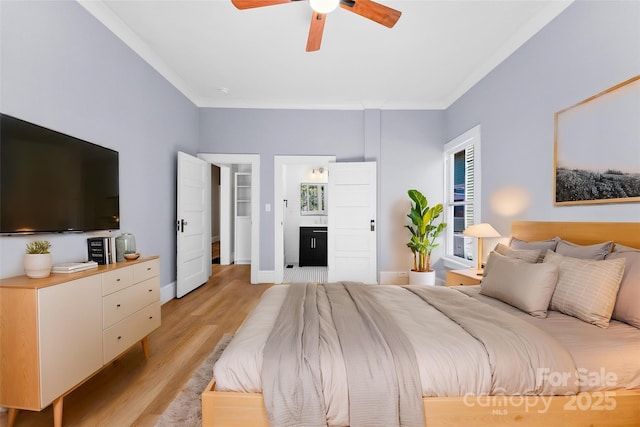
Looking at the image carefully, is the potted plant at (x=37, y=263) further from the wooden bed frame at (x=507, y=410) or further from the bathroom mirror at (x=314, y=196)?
the bathroom mirror at (x=314, y=196)

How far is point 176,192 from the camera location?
3.94 metres

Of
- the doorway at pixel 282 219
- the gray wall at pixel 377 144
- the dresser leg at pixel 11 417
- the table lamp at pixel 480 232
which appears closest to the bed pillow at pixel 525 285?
the table lamp at pixel 480 232

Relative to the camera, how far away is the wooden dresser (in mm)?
1461

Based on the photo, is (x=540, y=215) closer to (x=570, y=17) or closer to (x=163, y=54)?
(x=570, y=17)

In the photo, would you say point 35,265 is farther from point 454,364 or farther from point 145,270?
point 454,364

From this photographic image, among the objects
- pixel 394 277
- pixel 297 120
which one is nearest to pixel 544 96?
pixel 394 277

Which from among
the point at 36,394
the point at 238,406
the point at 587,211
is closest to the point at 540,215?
the point at 587,211

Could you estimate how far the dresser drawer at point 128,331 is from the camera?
1.93 metres

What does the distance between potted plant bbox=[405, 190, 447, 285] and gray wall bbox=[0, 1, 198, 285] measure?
10.8 feet

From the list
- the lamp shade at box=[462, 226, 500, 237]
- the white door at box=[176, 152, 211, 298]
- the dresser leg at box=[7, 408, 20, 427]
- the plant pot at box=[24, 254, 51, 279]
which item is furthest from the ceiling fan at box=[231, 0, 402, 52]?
the dresser leg at box=[7, 408, 20, 427]

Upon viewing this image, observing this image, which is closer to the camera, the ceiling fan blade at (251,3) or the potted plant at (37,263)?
the potted plant at (37,263)

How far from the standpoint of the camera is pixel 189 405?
1743mm

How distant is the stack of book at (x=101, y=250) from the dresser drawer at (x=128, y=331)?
460 millimetres

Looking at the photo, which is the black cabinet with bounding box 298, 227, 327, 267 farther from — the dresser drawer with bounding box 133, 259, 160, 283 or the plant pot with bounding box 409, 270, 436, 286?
the dresser drawer with bounding box 133, 259, 160, 283
